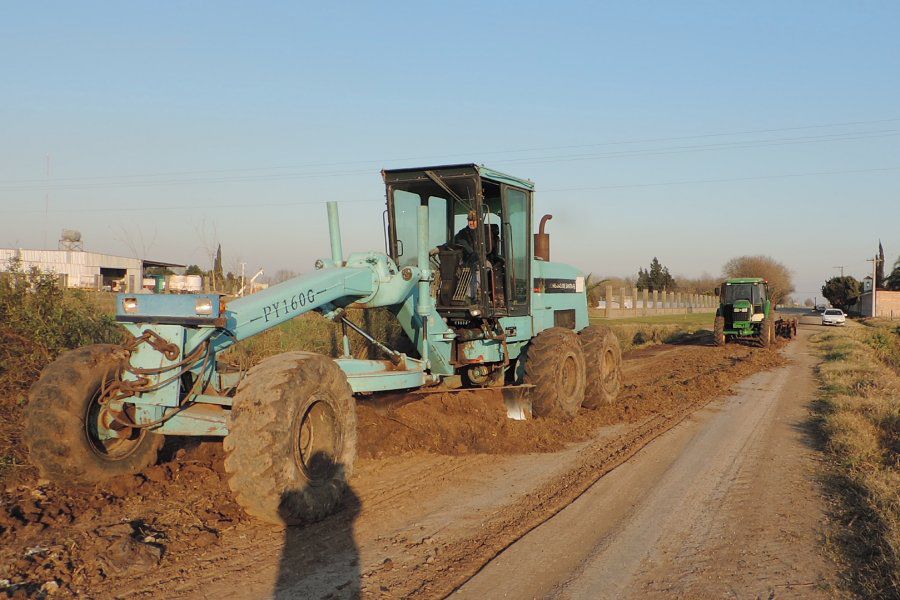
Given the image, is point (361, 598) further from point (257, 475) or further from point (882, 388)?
point (882, 388)

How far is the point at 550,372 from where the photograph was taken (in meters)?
8.91

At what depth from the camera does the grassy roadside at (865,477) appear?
4.54 m

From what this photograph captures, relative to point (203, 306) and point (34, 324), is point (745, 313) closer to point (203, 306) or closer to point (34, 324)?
point (34, 324)

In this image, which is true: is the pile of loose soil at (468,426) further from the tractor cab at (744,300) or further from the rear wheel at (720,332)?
the tractor cab at (744,300)

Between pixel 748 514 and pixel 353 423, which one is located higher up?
pixel 353 423

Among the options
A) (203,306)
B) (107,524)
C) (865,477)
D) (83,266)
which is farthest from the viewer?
(83,266)

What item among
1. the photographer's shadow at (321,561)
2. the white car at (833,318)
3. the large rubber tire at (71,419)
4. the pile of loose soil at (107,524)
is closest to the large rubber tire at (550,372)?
the photographer's shadow at (321,561)

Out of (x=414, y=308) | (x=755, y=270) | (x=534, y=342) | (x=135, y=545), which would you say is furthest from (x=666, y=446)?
(x=755, y=270)

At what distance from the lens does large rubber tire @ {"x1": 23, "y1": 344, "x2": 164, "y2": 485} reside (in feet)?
17.4

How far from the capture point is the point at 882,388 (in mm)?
12406

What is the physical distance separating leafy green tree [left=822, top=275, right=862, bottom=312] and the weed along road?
300ft

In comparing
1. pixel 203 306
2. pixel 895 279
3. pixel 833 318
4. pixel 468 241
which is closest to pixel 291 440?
pixel 203 306

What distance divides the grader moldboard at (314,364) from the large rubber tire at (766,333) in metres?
18.2

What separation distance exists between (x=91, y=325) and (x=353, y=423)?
5.20 metres
